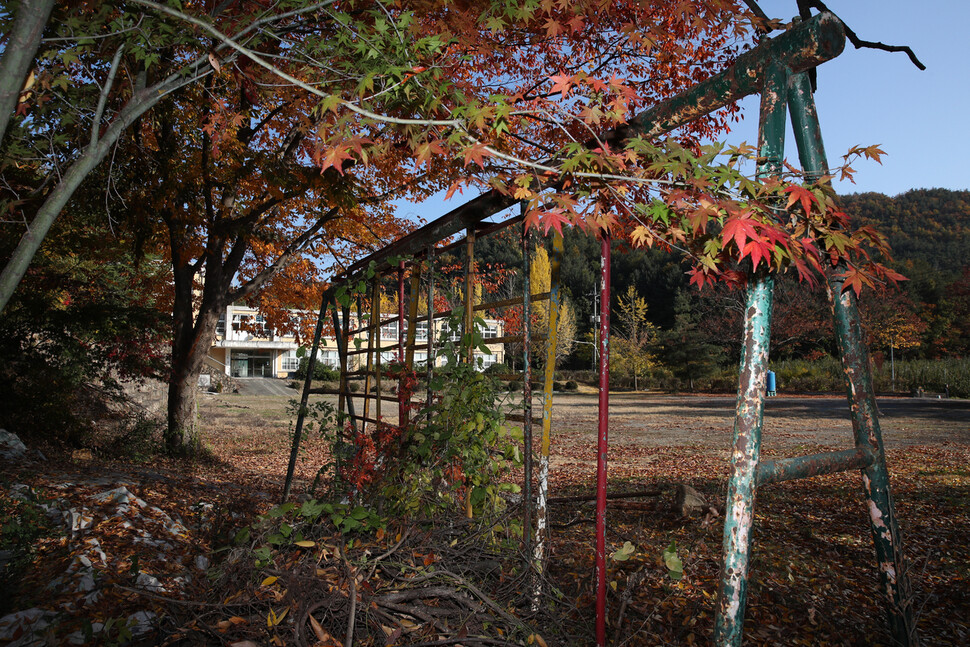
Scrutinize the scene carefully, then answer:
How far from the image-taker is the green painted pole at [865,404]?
7.53 ft

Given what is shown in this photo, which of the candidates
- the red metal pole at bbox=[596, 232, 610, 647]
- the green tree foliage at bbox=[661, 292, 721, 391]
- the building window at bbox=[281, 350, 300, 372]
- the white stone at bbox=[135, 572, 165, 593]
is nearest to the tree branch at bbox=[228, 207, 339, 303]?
the white stone at bbox=[135, 572, 165, 593]

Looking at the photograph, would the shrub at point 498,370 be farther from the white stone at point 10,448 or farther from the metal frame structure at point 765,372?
the white stone at point 10,448

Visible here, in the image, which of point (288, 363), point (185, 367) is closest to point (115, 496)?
point (185, 367)

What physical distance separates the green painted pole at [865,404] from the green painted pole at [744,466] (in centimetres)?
40

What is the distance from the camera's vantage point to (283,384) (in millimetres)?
34719

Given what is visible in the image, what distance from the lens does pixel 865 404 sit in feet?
7.67

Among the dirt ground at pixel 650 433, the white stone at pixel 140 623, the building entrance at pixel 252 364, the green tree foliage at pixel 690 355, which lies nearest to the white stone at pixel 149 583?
the white stone at pixel 140 623

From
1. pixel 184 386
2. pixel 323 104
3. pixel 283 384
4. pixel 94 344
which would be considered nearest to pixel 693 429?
pixel 184 386

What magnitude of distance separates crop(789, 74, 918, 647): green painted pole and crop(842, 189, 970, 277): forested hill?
47.6 m

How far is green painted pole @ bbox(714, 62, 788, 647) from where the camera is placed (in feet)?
6.29

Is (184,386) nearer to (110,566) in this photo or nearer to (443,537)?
(110,566)

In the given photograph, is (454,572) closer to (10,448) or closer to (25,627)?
(25,627)

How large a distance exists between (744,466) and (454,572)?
1243 millimetres

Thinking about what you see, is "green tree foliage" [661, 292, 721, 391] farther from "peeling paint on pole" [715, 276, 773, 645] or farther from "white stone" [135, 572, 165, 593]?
"peeling paint on pole" [715, 276, 773, 645]
